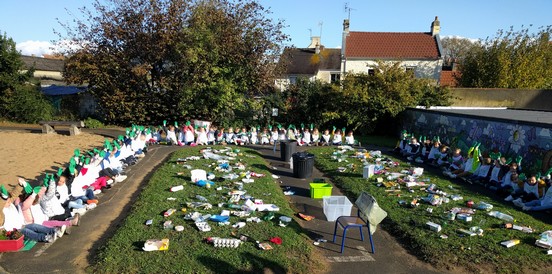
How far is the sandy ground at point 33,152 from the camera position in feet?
40.2

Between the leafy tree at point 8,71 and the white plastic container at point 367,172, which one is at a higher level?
the leafy tree at point 8,71

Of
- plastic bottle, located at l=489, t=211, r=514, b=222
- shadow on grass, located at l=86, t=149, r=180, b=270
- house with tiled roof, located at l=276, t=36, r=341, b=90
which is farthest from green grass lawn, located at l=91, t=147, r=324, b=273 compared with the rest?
house with tiled roof, located at l=276, t=36, r=341, b=90

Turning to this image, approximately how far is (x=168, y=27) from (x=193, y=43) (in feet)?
6.74

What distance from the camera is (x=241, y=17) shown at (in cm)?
2477

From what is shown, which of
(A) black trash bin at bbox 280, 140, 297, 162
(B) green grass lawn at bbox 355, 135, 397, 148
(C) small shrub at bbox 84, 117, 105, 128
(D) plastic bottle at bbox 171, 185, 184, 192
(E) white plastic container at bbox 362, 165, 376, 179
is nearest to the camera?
(D) plastic bottle at bbox 171, 185, 184, 192

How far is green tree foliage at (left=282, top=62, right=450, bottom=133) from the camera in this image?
23.6 metres

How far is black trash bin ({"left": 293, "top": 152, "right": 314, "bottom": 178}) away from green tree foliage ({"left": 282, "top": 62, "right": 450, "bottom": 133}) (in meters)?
11.1

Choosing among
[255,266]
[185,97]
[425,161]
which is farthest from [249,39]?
[255,266]

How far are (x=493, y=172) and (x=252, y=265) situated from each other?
9.64 meters

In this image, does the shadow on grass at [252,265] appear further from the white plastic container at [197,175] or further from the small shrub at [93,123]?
the small shrub at [93,123]

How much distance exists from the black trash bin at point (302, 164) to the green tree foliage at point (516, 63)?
25.0 m

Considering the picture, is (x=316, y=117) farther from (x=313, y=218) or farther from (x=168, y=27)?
(x=313, y=218)

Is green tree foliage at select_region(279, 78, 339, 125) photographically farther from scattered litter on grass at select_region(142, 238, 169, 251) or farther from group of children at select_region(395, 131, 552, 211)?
scattered litter on grass at select_region(142, 238, 169, 251)

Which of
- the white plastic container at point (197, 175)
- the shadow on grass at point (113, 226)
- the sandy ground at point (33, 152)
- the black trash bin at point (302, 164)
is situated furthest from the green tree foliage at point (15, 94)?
the black trash bin at point (302, 164)
